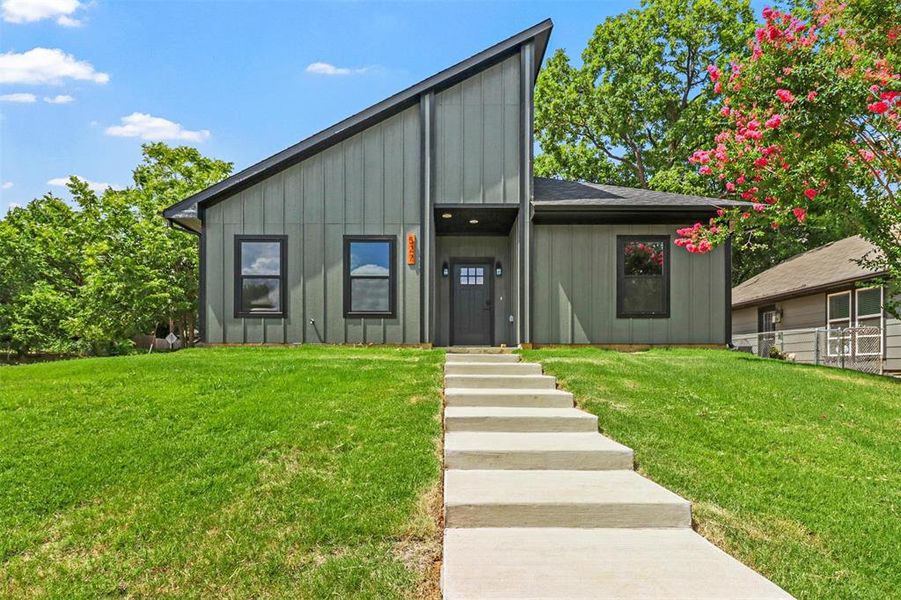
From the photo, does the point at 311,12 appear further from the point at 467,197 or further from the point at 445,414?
the point at 445,414

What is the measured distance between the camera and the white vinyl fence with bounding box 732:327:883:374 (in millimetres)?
11259

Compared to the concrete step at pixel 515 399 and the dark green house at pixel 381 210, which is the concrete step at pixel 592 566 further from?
the dark green house at pixel 381 210

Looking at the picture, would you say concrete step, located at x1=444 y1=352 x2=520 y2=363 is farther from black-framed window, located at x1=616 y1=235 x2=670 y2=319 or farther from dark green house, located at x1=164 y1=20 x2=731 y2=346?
black-framed window, located at x1=616 y1=235 x2=670 y2=319

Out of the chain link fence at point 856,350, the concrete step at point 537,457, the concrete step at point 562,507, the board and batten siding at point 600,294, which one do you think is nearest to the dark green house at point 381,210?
the board and batten siding at point 600,294

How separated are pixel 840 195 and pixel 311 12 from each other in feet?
30.5

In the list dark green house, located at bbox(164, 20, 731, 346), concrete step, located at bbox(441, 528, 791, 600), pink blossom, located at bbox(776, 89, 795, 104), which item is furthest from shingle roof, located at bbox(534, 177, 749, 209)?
concrete step, located at bbox(441, 528, 791, 600)

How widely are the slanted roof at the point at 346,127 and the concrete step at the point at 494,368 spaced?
4.99 meters

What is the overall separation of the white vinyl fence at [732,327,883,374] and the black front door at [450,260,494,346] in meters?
6.88

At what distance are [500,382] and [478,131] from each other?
5.33 meters

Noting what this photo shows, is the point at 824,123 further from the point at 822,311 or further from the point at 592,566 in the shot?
the point at 822,311

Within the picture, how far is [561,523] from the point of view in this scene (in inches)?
124

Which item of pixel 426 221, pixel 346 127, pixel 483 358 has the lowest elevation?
pixel 483 358

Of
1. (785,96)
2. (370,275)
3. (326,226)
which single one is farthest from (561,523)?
(326,226)

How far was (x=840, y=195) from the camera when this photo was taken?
775 centimetres
